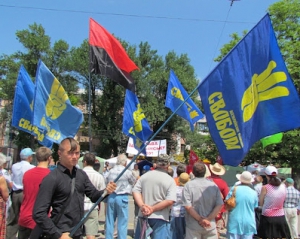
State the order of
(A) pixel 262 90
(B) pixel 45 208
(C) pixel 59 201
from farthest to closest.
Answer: (A) pixel 262 90 < (C) pixel 59 201 < (B) pixel 45 208

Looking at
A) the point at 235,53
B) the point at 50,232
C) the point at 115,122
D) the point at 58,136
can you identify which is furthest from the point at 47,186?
the point at 115,122

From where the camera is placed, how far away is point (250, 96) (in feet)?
14.8

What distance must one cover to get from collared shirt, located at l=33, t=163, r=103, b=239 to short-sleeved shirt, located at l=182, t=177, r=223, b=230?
208 centimetres

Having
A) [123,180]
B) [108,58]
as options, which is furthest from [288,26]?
[123,180]

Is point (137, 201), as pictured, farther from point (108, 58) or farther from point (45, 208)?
point (108, 58)

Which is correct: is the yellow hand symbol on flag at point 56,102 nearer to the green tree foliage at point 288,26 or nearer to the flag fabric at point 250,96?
the flag fabric at point 250,96

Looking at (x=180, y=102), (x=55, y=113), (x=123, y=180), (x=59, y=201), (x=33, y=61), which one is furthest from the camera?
A: (x=33, y=61)

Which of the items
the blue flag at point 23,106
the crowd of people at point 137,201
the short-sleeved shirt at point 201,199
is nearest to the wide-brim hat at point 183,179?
the crowd of people at point 137,201

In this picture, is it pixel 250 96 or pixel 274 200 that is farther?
pixel 274 200

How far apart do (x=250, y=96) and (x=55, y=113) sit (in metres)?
5.37

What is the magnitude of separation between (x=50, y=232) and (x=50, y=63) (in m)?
36.7

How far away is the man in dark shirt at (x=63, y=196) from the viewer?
2.98 m

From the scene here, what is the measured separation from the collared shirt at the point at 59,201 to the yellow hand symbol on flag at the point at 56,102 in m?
5.33

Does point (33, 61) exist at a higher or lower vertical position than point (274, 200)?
higher
